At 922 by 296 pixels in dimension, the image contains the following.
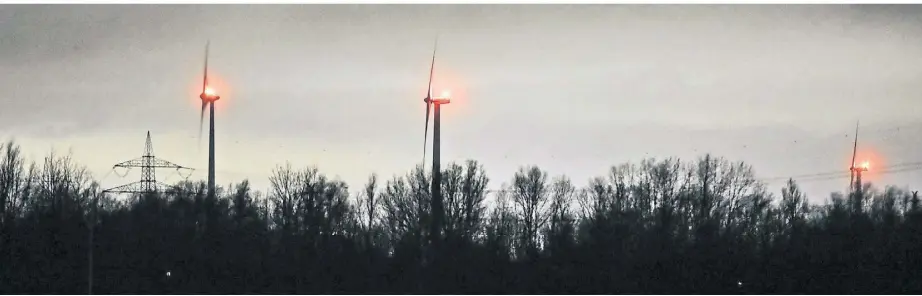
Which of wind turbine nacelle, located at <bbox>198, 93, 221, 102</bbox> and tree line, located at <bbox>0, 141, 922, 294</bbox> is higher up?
wind turbine nacelle, located at <bbox>198, 93, 221, 102</bbox>

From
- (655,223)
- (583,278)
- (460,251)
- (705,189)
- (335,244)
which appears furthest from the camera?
(705,189)

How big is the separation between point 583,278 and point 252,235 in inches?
874

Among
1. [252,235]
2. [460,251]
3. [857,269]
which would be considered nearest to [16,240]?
[252,235]

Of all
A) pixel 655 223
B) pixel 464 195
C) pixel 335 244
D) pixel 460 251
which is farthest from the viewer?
pixel 464 195

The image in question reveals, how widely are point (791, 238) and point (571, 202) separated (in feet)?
96.2

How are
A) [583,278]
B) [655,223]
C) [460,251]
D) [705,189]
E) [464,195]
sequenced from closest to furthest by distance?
1. [583,278]
2. [460,251]
3. [655,223]
4. [464,195]
5. [705,189]

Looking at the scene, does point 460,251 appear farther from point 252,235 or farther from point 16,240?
point 16,240

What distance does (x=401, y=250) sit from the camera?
6700cm

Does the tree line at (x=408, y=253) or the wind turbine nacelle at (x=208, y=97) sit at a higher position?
the wind turbine nacelle at (x=208, y=97)

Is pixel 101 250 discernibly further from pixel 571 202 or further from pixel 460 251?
pixel 571 202

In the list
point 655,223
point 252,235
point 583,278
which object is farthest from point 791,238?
point 252,235

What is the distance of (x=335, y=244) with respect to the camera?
71.6m

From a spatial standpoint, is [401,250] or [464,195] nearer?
[401,250]

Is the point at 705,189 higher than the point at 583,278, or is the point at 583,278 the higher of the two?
the point at 705,189
